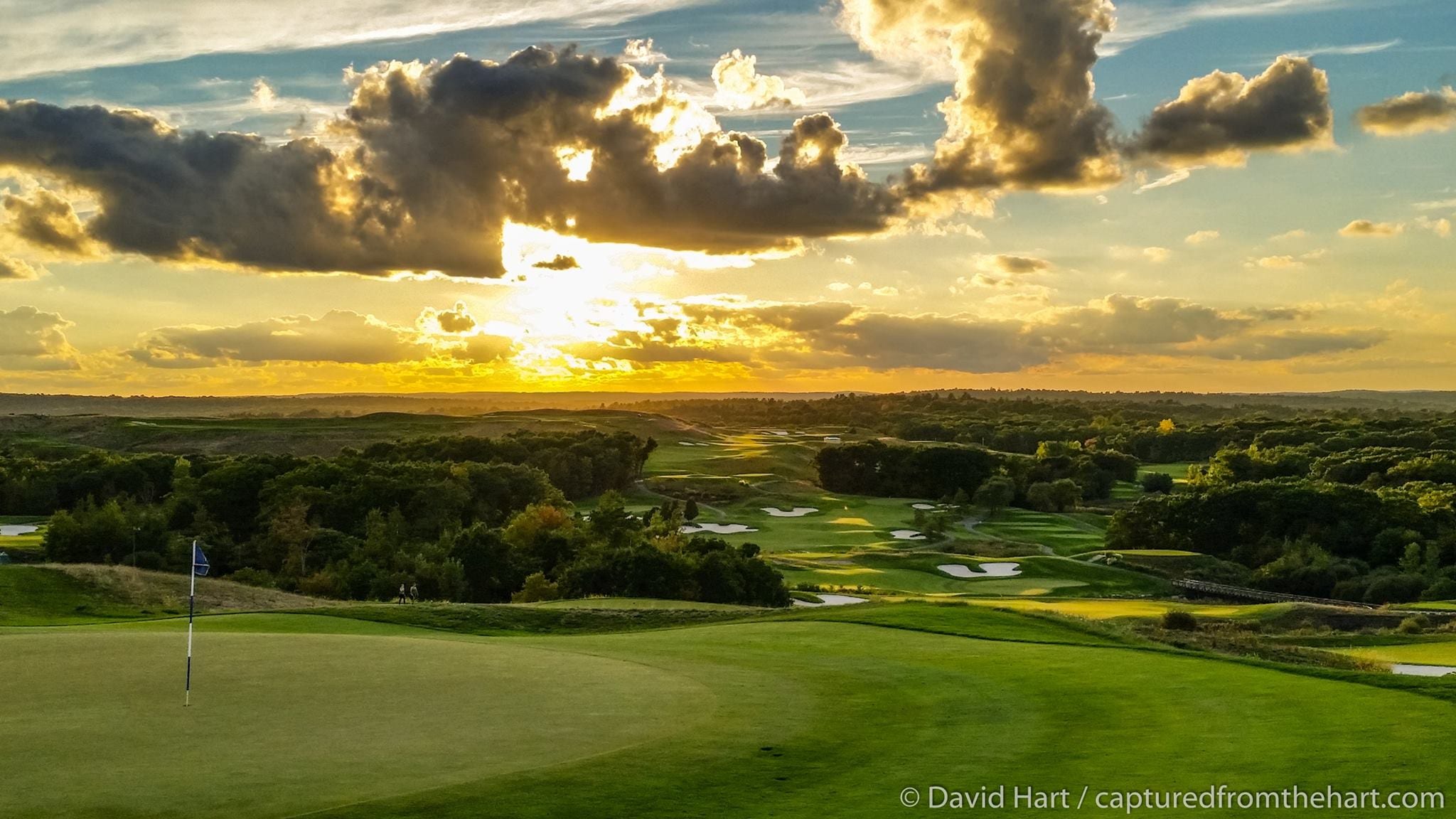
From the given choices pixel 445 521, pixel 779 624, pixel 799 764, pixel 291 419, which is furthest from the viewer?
pixel 291 419

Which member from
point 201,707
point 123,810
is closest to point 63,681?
point 201,707

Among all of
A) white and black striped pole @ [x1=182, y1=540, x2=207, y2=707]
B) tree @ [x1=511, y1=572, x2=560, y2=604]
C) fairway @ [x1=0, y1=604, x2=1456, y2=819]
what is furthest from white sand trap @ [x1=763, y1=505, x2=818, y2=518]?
white and black striped pole @ [x1=182, y1=540, x2=207, y2=707]

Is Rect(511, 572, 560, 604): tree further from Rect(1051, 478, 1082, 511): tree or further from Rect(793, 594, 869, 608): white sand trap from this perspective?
Rect(1051, 478, 1082, 511): tree

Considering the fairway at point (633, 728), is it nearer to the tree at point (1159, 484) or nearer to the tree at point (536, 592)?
the tree at point (536, 592)

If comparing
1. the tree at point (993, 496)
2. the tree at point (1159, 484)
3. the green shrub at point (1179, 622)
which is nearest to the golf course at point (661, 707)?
the green shrub at point (1179, 622)

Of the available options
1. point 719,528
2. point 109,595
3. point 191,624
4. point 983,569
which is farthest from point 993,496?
point 191,624

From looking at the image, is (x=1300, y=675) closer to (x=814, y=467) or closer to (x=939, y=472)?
(x=939, y=472)

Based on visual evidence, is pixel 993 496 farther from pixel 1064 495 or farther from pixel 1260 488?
pixel 1260 488
